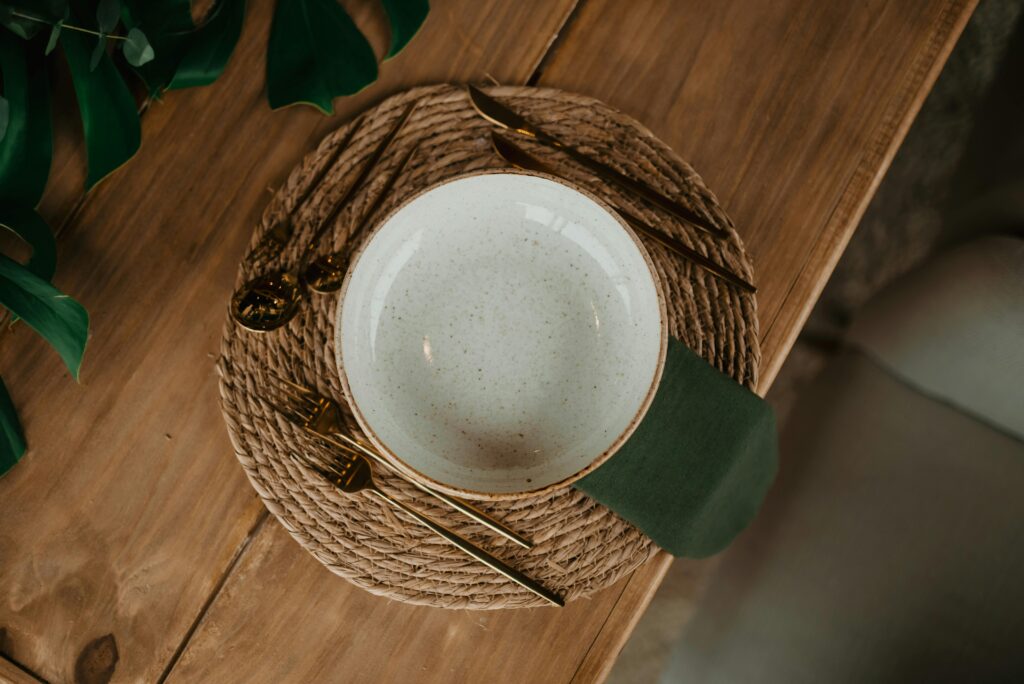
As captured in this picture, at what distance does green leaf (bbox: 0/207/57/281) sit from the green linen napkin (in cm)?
38

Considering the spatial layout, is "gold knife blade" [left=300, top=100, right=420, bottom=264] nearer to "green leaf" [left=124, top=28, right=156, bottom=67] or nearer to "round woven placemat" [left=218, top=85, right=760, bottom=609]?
"round woven placemat" [left=218, top=85, right=760, bottom=609]

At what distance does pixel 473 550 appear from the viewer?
0.47 m

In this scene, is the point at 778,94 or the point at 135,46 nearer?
the point at 135,46

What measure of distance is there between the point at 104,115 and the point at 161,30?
7cm

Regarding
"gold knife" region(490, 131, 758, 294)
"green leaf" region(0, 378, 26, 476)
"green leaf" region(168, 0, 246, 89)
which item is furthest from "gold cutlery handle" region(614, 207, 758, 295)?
"green leaf" region(0, 378, 26, 476)

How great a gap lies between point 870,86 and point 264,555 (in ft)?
1.81

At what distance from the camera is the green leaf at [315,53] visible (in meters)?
0.49

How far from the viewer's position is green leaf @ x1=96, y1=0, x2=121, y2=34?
412 millimetres

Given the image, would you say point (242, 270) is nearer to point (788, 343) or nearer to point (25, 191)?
point (25, 191)

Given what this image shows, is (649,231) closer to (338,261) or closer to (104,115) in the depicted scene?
(338,261)

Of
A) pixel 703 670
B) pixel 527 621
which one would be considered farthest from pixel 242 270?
pixel 703 670

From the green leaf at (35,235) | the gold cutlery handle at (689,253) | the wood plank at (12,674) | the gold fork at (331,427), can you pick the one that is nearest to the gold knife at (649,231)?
the gold cutlery handle at (689,253)

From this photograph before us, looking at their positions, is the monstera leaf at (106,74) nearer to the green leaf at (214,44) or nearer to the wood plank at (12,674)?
the green leaf at (214,44)

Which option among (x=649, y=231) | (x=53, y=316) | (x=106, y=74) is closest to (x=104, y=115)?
(x=106, y=74)
